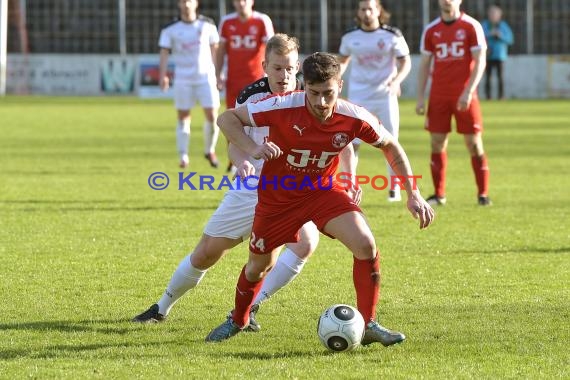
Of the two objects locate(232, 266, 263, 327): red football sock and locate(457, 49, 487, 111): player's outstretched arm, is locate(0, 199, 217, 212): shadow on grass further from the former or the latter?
locate(232, 266, 263, 327): red football sock

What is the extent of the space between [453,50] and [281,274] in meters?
6.02

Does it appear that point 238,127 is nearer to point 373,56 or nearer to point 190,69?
point 373,56

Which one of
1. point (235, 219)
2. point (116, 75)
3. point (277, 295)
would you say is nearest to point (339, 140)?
point (235, 219)

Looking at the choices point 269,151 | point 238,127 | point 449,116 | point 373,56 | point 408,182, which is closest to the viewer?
point 269,151

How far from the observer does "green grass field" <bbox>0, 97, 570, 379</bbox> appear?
18.7 feet

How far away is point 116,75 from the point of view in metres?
37.3

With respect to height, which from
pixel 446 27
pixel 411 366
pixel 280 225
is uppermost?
pixel 446 27

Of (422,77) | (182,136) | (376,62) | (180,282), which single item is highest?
(376,62)

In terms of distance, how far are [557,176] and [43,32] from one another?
2600 cm

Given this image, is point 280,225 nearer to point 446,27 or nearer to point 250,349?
point 250,349

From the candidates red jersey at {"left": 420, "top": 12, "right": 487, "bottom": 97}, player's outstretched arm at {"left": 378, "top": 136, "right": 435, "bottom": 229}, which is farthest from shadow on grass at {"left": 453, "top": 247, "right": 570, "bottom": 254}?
player's outstretched arm at {"left": 378, "top": 136, "right": 435, "bottom": 229}

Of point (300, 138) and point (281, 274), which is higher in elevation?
point (300, 138)

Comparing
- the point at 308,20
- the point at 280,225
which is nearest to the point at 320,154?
the point at 280,225

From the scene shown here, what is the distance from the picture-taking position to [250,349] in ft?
19.7
